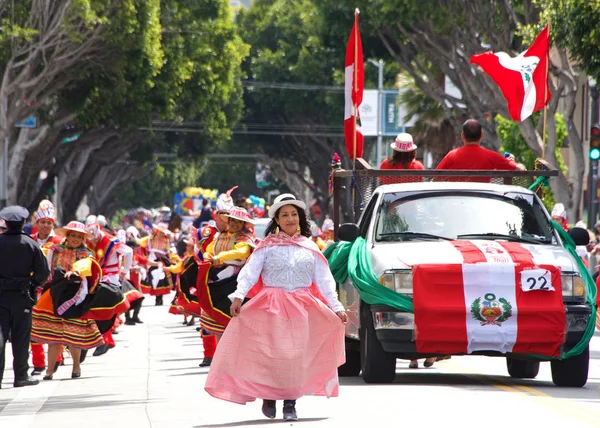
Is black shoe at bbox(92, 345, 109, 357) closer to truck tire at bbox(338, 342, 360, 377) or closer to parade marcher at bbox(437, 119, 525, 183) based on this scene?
truck tire at bbox(338, 342, 360, 377)

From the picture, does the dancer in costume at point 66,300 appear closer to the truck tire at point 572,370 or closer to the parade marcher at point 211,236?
the parade marcher at point 211,236

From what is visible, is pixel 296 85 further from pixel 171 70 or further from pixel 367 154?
pixel 171 70

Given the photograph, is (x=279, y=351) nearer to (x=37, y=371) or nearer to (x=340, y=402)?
(x=340, y=402)

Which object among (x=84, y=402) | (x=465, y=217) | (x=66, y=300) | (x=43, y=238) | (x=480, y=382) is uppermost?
(x=465, y=217)

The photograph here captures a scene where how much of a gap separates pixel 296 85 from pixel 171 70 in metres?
23.4

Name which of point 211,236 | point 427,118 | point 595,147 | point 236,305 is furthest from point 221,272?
point 427,118

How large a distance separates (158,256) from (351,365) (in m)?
16.9

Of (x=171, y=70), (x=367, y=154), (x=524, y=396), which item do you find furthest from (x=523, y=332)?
(x=367, y=154)

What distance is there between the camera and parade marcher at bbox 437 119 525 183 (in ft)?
47.2

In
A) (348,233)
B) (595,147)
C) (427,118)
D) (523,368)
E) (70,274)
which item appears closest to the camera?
(348,233)

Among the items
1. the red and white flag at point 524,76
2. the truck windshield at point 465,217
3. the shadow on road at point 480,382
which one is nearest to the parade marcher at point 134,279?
the red and white flag at point 524,76

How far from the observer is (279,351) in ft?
34.2

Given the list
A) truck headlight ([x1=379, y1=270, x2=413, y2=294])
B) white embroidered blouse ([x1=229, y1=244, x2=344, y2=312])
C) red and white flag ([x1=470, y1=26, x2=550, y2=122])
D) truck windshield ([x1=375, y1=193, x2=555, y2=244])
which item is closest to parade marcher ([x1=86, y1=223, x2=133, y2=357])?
truck windshield ([x1=375, y1=193, x2=555, y2=244])

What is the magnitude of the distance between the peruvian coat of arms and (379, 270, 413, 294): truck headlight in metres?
0.54
